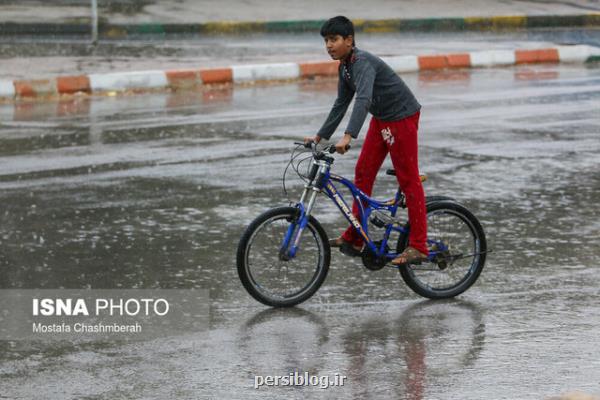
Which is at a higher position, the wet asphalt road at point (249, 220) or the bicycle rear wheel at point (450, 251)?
the bicycle rear wheel at point (450, 251)

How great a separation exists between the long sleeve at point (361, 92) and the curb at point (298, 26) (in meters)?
15.6

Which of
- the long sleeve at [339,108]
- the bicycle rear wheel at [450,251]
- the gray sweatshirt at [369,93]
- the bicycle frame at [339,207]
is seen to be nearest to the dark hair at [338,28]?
the gray sweatshirt at [369,93]

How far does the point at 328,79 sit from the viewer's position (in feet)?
62.3

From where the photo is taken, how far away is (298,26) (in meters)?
24.3

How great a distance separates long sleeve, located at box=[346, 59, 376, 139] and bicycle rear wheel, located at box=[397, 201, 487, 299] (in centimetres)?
88

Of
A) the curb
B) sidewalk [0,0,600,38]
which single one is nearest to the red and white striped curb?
the curb

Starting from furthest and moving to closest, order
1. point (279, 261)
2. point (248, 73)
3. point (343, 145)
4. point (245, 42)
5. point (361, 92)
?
point (245, 42), point (248, 73), point (279, 261), point (361, 92), point (343, 145)

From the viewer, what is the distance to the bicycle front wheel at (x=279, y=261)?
7.96 meters

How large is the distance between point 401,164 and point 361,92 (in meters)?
0.59

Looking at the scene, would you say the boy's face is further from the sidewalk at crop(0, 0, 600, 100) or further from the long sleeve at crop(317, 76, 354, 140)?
the sidewalk at crop(0, 0, 600, 100)

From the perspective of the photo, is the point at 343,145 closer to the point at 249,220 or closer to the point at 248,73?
the point at 249,220

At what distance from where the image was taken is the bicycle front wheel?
7.96 meters

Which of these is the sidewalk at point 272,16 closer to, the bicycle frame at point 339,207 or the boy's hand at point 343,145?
the bicycle frame at point 339,207

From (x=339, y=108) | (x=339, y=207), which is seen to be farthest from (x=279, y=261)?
(x=339, y=108)
